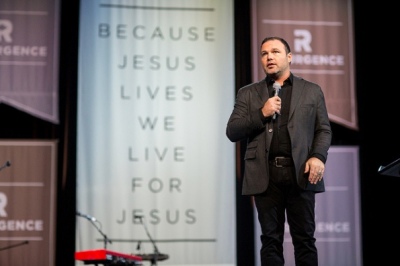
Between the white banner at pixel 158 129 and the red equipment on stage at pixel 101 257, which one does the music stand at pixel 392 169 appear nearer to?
the red equipment on stage at pixel 101 257

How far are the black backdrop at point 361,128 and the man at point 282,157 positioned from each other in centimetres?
251

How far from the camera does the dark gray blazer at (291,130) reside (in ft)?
9.38

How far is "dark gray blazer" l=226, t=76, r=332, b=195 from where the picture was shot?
9.38 feet

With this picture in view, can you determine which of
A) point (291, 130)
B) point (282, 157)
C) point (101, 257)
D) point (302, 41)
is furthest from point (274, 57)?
point (302, 41)

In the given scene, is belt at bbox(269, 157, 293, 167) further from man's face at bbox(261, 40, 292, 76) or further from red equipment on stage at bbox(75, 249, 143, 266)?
red equipment on stage at bbox(75, 249, 143, 266)

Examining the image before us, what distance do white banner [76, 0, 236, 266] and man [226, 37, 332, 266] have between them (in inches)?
116

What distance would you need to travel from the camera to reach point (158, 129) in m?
5.97

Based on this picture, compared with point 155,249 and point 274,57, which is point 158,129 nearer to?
point 155,249

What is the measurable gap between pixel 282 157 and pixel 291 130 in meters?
0.12

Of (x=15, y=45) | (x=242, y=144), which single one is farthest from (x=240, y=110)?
(x=15, y=45)

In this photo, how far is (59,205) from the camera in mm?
5137

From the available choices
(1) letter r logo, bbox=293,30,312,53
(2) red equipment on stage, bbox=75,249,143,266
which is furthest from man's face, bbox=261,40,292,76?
(1) letter r logo, bbox=293,30,312,53

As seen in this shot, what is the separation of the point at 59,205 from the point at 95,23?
5.56ft

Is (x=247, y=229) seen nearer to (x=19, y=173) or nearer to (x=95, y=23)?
(x=19, y=173)
